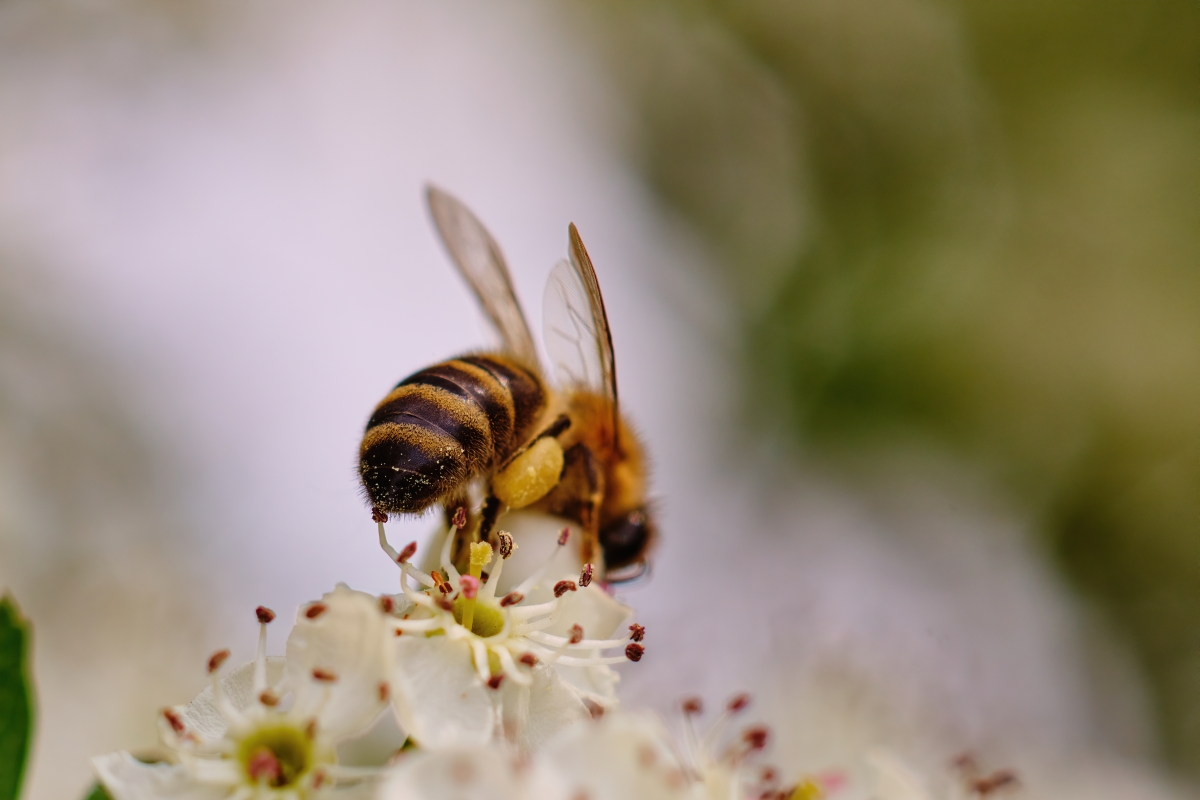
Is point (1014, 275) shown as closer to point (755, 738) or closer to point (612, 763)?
point (755, 738)

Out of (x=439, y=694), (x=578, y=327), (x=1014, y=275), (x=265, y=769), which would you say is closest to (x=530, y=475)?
(x=578, y=327)

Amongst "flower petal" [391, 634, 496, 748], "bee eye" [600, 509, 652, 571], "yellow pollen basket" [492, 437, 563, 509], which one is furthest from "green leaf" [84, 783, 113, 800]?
"bee eye" [600, 509, 652, 571]

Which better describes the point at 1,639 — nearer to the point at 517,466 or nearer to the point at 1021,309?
the point at 517,466

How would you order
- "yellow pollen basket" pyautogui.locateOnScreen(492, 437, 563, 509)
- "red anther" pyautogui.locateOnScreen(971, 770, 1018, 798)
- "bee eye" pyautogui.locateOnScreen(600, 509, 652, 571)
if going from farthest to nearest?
"bee eye" pyautogui.locateOnScreen(600, 509, 652, 571), "yellow pollen basket" pyautogui.locateOnScreen(492, 437, 563, 509), "red anther" pyautogui.locateOnScreen(971, 770, 1018, 798)

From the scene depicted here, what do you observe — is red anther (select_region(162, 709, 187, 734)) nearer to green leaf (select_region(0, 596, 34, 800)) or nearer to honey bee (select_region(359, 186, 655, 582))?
green leaf (select_region(0, 596, 34, 800))

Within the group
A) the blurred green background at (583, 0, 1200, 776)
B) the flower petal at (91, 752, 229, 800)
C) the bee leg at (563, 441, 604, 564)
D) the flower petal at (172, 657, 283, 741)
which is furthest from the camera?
the blurred green background at (583, 0, 1200, 776)

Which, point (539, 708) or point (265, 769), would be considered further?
point (539, 708)

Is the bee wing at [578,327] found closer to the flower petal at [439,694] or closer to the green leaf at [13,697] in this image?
the flower petal at [439,694]
